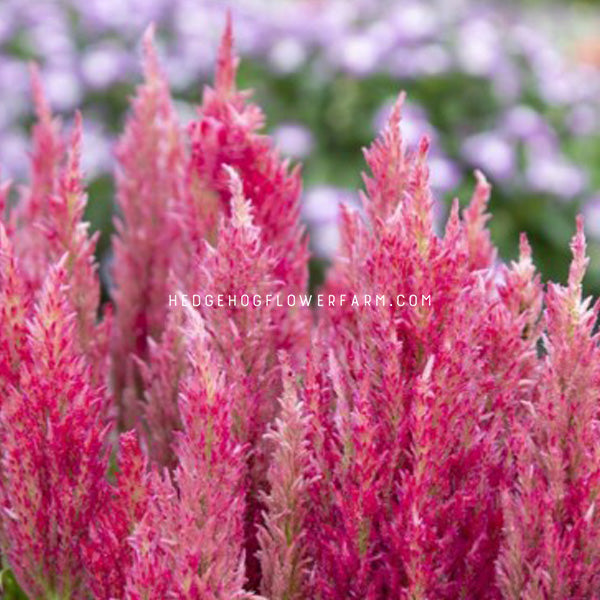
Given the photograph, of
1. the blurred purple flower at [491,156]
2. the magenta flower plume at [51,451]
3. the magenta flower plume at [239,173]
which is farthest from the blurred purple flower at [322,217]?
the magenta flower plume at [51,451]

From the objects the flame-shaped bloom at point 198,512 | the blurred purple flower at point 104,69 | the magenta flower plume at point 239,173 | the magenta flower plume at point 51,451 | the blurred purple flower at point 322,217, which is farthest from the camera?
the blurred purple flower at point 104,69

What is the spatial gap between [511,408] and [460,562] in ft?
0.60

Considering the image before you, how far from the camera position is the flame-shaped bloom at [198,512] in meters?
1.13

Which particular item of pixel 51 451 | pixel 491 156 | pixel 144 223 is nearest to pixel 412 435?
pixel 51 451

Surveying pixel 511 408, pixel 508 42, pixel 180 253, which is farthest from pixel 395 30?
pixel 511 408

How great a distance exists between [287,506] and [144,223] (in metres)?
0.80

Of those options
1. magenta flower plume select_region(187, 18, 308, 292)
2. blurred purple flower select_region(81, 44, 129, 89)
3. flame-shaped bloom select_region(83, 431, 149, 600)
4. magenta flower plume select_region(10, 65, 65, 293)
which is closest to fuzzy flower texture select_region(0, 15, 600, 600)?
flame-shaped bloom select_region(83, 431, 149, 600)

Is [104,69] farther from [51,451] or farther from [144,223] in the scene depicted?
[51,451]

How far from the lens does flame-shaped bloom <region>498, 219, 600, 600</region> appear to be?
117 centimetres

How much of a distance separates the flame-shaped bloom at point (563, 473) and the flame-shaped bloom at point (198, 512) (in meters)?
0.29

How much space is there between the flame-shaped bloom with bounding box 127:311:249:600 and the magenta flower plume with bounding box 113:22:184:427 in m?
0.71

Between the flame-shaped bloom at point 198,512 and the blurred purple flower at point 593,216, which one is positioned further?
the blurred purple flower at point 593,216

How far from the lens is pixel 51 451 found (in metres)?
1.28

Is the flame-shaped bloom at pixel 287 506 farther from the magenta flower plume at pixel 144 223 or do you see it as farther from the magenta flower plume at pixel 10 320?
the magenta flower plume at pixel 144 223
